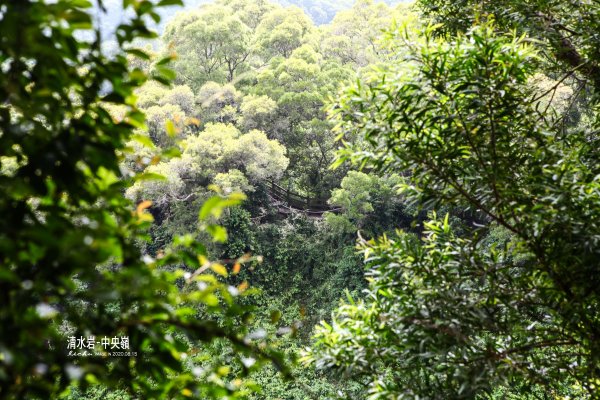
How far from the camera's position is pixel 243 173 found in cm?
937

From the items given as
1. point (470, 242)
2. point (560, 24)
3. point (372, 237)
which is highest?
point (560, 24)

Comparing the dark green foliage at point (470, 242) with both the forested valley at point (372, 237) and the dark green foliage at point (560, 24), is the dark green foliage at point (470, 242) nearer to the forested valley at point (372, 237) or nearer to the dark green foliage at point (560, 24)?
the forested valley at point (372, 237)

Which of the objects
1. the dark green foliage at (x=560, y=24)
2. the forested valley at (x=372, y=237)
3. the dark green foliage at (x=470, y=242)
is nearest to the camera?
the forested valley at (x=372, y=237)

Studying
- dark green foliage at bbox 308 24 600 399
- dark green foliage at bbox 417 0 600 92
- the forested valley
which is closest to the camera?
the forested valley

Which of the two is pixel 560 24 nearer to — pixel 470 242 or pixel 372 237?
pixel 470 242

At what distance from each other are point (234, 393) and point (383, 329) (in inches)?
45.1

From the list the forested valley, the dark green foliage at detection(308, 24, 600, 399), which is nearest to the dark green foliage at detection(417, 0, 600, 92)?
the forested valley

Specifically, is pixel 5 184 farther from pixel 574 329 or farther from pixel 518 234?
pixel 574 329

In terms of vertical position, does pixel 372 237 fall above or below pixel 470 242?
below

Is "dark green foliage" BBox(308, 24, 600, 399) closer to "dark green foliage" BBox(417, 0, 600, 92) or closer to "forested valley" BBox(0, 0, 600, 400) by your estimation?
"forested valley" BBox(0, 0, 600, 400)

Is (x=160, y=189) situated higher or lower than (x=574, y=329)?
lower

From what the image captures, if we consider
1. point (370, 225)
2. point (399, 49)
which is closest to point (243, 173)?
point (370, 225)

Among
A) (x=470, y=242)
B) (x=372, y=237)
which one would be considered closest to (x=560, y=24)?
(x=470, y=242)

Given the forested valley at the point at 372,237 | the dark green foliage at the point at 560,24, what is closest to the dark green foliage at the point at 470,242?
the forested valley at the point at 372,237
